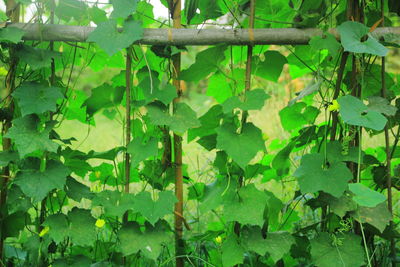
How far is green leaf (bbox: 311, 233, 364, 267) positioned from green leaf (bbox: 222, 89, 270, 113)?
15.7 inches

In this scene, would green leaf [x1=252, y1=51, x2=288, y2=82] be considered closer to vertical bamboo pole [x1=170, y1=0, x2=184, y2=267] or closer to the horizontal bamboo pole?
the horizontal bamboo pole

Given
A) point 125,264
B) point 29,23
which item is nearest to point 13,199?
point 125,264

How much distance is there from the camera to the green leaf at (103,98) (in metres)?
1.49

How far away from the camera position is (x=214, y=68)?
4.66 ft

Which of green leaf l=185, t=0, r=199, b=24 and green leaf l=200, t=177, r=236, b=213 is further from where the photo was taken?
green leaf l=185, t=0, r=199, b=24

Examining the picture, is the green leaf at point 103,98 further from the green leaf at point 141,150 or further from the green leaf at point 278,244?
the green leaf at point 278,244

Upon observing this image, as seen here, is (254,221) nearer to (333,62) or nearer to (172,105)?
(172,105)

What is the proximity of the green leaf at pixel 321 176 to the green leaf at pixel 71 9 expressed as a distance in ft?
2.34

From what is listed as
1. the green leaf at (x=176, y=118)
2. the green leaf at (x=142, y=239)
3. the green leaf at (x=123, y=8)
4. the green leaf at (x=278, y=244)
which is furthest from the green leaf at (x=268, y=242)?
the green leaf at (x=123, y=8)

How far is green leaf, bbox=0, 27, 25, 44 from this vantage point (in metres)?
1.26

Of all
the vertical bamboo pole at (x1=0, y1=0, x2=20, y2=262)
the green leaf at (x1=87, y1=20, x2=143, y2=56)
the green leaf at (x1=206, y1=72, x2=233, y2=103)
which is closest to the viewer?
the green leaf at (x1=87, y1=20, x2=143, y2=56)

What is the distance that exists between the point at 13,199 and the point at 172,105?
0.50m

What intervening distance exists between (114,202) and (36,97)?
1.10 ft

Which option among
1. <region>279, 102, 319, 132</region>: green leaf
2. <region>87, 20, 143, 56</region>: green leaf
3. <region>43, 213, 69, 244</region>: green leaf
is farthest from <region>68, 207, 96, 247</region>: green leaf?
<region>279, 102, 319, 132</region>: green leaf
